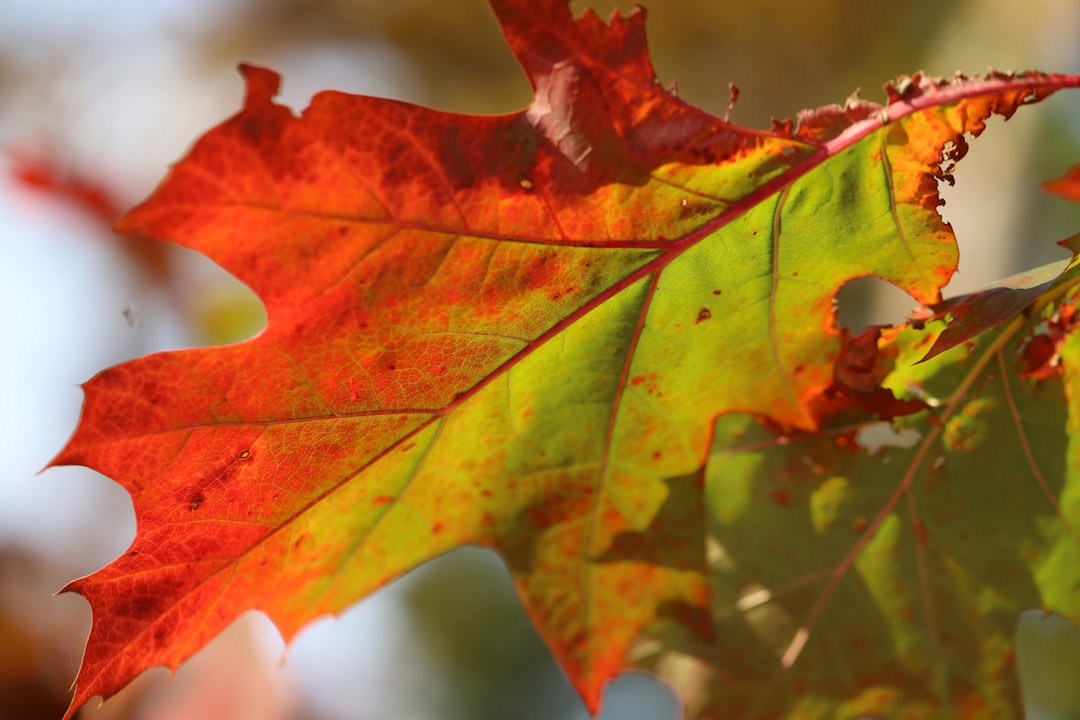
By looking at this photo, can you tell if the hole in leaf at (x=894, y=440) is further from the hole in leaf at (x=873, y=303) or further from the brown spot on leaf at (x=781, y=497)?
the hole in leaf at (x=873, y=303)

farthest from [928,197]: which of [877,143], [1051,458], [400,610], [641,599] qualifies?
[400,610]

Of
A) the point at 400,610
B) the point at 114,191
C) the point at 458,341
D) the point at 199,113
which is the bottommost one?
the point at 400,610

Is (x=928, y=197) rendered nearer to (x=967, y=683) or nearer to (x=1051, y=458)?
(x=1051, y=458)

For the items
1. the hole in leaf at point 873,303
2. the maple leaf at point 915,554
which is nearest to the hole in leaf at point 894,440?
the maple leaf at point 915,554

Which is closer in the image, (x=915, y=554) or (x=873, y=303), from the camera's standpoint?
(x=915, y=554)

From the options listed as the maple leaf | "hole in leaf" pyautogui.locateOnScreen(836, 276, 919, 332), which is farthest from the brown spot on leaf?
"hole in leaf" pyautogui.locateOnScreen(836, 276, 919, 332)

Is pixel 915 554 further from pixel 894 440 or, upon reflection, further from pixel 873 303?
pixel 873 303

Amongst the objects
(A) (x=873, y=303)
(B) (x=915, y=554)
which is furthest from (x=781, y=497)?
(A) (x=873, y=303)

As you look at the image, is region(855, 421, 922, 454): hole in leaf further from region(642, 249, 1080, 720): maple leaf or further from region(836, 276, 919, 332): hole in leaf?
region(836, 276, 919, 332): hole in leaf

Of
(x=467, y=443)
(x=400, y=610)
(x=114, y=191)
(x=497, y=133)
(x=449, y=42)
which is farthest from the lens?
(x=400, y=610)
